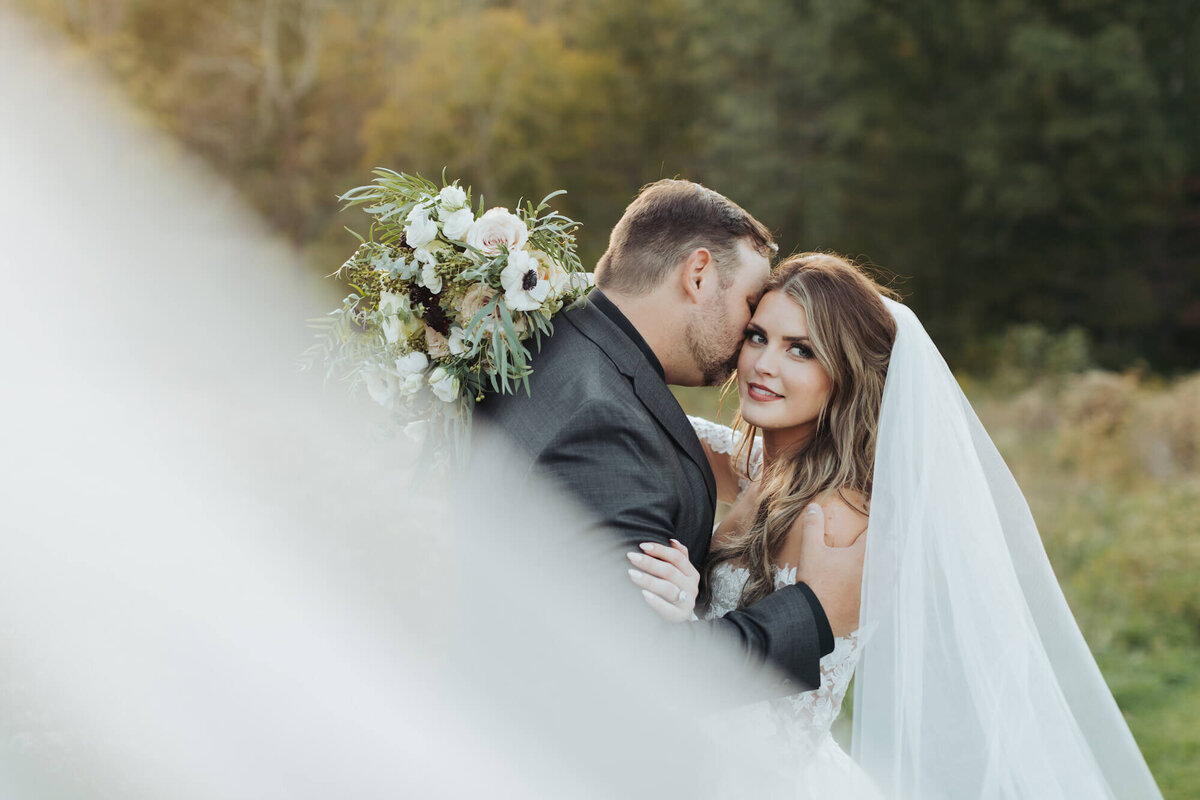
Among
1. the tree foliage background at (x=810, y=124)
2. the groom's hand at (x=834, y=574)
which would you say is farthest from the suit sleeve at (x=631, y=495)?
the tree foliage background at (x=810, y=124)

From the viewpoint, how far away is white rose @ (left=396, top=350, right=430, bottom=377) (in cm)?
289

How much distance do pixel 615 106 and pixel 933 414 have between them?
28247mm

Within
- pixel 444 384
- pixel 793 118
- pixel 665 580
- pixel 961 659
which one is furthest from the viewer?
pixel 793 118

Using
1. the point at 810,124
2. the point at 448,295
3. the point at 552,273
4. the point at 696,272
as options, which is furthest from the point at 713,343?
the point at 810,124

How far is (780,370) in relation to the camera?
3.28m

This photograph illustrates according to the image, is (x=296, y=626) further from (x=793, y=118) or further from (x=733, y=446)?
(x=793, y=118)

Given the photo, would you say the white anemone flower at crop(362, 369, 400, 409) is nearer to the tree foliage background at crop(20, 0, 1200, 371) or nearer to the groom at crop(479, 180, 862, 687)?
the groom at crop(479, 180, 862, 687)

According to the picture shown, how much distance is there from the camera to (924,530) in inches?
120

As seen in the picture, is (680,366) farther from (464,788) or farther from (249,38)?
(249,38)

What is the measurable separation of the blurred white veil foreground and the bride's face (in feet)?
3.02

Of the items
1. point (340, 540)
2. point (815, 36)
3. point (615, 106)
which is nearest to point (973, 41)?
point (815, 36)

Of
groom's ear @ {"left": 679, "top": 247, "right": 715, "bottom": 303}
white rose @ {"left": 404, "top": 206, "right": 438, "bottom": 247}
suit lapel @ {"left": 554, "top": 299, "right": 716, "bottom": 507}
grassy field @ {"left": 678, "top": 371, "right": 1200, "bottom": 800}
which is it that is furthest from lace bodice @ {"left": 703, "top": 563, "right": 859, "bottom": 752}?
grassy field @ {"left": 678, "top": 371, "right": 1200, "bottom": 800}

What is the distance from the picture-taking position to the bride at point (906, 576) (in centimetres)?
298

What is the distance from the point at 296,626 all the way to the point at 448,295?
3.15m
